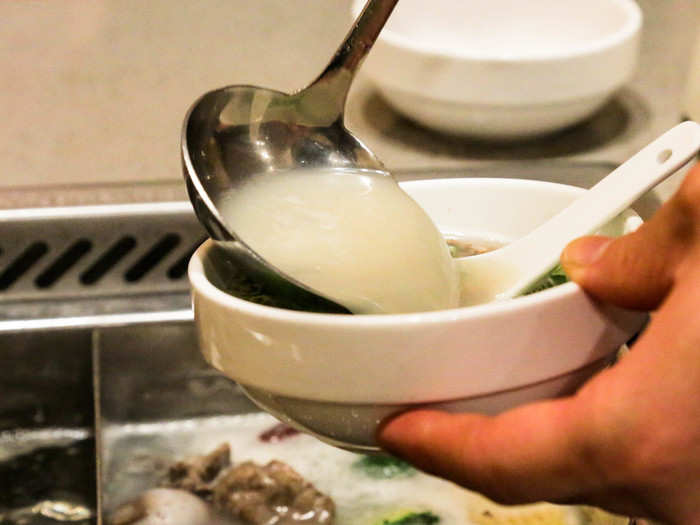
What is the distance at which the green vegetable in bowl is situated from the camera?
0.84 metres

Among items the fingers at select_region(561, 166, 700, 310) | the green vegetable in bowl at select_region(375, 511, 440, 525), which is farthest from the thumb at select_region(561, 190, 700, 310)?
the green vegetable in bowl at select_region(375, 511, 440, 525)

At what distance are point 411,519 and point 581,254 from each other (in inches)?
18.9

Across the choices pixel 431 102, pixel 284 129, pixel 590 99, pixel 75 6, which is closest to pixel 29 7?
pixel 75 6

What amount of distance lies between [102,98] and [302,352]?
84 cm

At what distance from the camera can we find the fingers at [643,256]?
38 centimetres

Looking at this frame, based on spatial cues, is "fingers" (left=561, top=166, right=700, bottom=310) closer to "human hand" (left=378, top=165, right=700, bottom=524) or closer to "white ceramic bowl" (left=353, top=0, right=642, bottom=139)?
"human hand" (left=378, top=165, right=700, bottom=524)

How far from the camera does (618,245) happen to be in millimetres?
412

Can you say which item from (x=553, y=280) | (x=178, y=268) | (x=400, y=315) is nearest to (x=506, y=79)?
(x=178, y=268)

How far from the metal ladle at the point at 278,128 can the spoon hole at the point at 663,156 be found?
6.5 inches

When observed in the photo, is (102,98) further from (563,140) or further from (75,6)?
(563,140)

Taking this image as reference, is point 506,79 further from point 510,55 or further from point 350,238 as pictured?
point 350,238

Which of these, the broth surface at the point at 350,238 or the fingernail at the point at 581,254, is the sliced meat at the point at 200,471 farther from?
the fingernail at the point at 581,254

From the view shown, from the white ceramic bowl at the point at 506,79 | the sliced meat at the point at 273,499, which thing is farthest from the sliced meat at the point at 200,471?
the white ceramic bowl at the point at 506,79

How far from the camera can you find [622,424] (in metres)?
0.36
